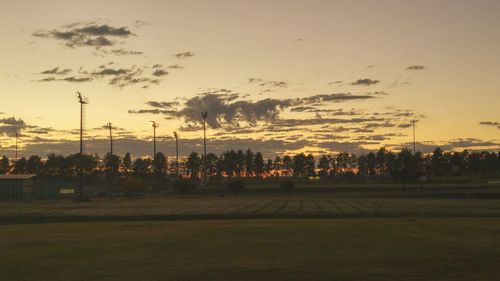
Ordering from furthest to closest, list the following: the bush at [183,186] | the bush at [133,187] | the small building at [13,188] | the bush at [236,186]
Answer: the bush at [133,187], the bush at [236,186], the bush at [183,186], the small building at [13,188]

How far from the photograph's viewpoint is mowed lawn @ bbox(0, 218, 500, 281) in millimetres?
19828

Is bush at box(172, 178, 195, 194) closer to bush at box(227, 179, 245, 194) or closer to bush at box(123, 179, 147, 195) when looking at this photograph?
bush at box(227, 179, 245, 194)

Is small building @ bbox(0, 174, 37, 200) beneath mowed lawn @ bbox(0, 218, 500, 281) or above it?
above

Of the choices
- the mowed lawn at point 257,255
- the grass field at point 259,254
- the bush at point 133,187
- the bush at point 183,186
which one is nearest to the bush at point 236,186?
the bush at point 183,186

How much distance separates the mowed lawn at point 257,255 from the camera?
19.8 metres

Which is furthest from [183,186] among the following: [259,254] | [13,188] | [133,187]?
[259,254]

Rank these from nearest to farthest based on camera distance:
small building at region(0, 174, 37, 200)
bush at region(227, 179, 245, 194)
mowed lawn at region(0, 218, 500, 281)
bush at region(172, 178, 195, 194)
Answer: mowed lawn at region(0, 218, 500, 281), small building at region(0, 174, 37, 200), bush at region(172, 178, 195, 194), bush at region(227, 179, 245, 194)

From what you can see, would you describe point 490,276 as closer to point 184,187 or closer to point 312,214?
point 312,214

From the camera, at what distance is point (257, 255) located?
2483cm

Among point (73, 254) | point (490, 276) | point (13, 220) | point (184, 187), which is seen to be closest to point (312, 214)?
point (13, 220)

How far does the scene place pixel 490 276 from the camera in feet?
61.6

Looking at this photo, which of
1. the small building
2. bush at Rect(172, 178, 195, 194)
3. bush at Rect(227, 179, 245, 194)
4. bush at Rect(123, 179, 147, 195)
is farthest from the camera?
bush at Rect(123, 179, 147, 195)

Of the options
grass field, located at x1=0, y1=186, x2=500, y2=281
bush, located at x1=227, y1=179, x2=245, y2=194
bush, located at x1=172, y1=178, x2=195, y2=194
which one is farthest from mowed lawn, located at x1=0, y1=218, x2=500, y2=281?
bush, located at x1=227, y1=179, x2=245, y2=194

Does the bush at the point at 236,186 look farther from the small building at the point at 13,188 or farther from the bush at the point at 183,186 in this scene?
the small building at the point at 13,188
